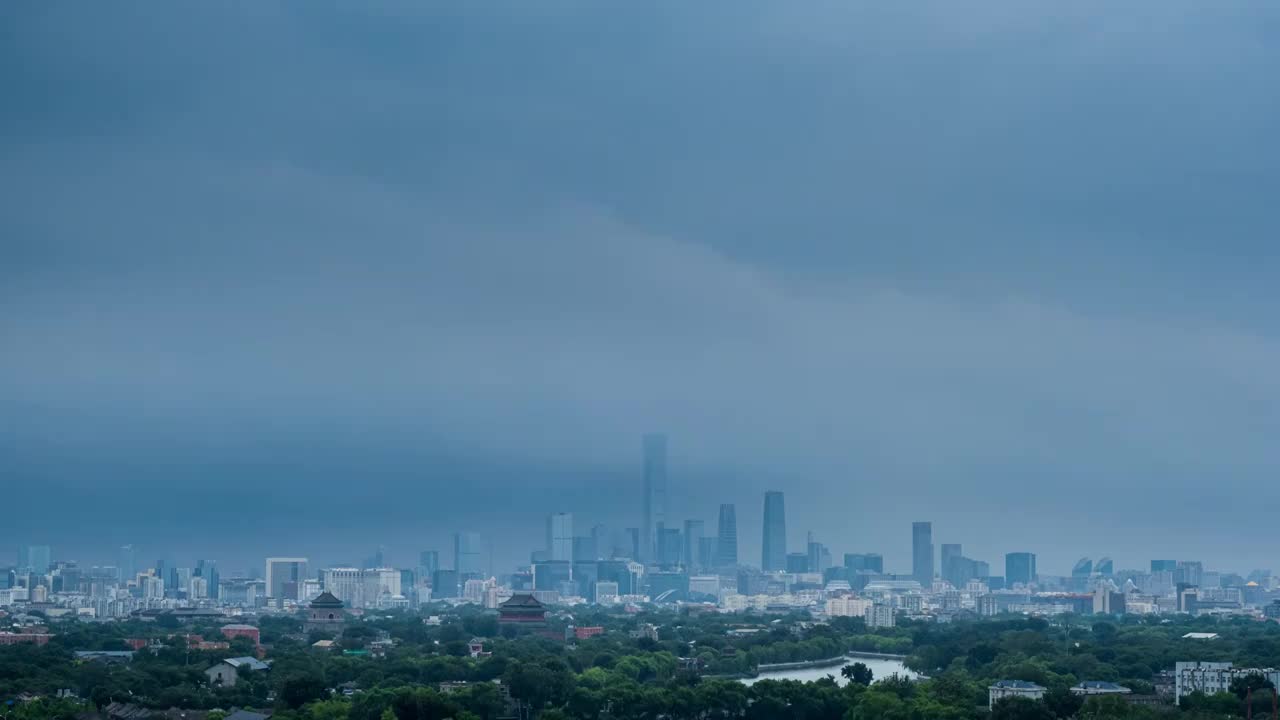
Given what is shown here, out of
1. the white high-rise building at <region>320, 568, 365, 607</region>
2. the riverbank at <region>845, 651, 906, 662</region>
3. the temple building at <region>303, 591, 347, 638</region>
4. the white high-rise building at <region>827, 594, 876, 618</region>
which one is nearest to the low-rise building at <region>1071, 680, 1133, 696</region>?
the riverbank at <region>845, 651, 906, 662</region>

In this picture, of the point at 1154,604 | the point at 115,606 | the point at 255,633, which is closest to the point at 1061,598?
the point at 1154,604

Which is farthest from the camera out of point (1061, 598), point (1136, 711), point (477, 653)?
point (1061, 598)

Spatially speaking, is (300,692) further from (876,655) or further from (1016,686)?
(876,655)

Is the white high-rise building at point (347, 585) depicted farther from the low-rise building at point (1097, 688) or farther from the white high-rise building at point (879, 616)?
the low-rise building at point (1097, 688)

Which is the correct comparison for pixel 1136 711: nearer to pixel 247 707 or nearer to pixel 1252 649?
pixel 247 707

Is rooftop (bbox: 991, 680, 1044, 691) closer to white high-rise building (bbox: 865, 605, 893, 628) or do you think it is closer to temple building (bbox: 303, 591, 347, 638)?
temple building (bbox: 303, 591, 347, 638)

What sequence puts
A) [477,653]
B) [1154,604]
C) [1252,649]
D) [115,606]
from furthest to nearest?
1. [1154,604]
2. [115,606]
3. [477,653]
4. [1252,649]
